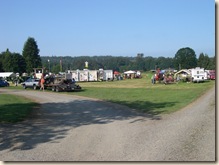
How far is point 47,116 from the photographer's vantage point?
1569 cm

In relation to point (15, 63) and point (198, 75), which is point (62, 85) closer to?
point (198, 75)

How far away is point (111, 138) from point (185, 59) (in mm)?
94370

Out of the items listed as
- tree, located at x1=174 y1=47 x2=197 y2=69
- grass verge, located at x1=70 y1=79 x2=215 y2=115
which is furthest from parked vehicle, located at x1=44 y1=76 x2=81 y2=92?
tree, located at x1=174 y1=47 x2=197 y2=69

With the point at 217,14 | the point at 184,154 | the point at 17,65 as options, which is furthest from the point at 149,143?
the point at 17,65

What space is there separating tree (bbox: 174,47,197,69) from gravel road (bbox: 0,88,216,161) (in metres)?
87.3

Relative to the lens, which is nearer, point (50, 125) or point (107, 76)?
point (50, 125)

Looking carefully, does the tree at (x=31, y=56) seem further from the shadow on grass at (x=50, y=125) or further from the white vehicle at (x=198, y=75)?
the shadow on grass at (x=50, y=125)

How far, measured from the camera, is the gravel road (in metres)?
8.15

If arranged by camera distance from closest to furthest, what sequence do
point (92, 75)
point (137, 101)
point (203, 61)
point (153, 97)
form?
point (137, 101) < point (153, 97) < point (92, 75) < point (203, 61)

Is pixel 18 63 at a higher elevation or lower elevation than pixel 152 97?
higher

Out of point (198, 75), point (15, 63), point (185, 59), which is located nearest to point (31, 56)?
point (15, 63)

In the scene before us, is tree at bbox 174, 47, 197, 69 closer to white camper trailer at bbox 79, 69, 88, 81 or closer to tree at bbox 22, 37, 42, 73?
tree at bbox 22, 37, 42, 73

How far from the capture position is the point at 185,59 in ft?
333

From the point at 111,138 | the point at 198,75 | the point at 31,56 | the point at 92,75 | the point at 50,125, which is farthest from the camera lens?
the point at 31,56
